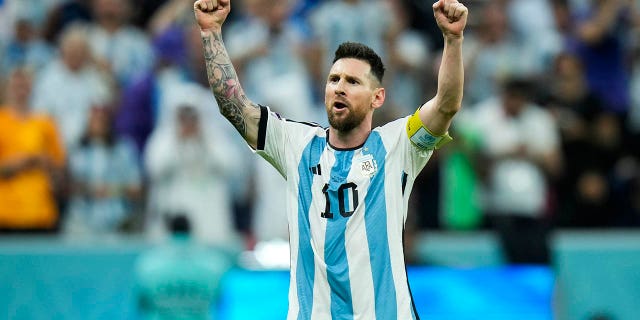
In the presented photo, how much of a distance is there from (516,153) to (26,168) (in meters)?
4.90

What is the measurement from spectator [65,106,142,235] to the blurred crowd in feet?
0.05

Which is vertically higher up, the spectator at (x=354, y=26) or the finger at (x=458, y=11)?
the spectator at (x=354, y=26)

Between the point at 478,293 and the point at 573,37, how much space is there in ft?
13.6

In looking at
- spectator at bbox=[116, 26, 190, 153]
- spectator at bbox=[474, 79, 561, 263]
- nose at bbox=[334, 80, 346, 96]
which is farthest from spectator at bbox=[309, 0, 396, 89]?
nose at bbox=[334, 80, 346, 96]

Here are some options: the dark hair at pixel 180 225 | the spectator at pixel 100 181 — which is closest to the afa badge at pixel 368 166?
the dark hair at pixel 180 225

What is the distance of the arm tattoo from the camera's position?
633cm

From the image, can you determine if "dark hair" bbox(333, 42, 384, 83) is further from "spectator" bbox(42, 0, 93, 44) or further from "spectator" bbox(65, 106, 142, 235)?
"spectator" bbox(42, 0, 93, 44)

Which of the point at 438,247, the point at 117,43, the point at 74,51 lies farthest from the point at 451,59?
the point at 117,43

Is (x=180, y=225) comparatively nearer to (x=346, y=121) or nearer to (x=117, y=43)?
(x=346, y=121)

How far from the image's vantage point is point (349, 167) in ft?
20.6

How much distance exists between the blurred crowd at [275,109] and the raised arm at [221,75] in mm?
4872

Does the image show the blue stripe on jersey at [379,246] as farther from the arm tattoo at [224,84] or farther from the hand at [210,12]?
the hand at [210,12]

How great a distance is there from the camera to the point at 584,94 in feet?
42.1

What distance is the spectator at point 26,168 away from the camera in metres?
11.8
